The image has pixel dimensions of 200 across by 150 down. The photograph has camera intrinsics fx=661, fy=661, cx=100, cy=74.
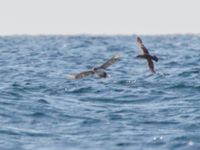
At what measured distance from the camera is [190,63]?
36.8 meters

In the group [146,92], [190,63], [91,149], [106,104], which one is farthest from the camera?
[190,63]

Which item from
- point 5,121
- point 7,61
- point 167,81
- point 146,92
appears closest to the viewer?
point 5,121

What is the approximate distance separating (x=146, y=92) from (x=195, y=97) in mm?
2245

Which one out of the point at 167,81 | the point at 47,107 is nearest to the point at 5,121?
the point at 47,107

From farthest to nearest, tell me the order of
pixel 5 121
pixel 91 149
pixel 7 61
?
pixel 7 61 < pixel 5 121 < pixel 91 149

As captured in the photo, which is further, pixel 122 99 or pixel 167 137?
pixel 122 99

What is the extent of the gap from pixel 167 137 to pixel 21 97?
8217 millimetres

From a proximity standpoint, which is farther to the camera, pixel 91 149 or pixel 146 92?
pixel 146 92

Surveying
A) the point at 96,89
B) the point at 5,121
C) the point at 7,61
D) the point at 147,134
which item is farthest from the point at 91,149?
the point at 7,61

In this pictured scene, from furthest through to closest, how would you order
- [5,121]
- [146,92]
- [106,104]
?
[146,92]
[106,104]
[5,121]

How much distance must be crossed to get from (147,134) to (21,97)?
25.0 feet

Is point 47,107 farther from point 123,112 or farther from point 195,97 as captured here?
point 195,97

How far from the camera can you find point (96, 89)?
26688 mm

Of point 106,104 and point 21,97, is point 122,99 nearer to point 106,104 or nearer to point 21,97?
point 106,104
